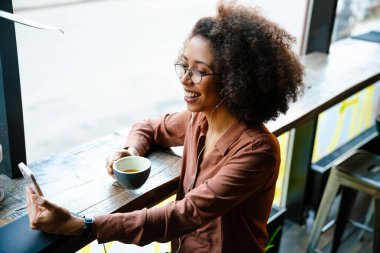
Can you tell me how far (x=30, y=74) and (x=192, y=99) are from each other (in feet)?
8.24

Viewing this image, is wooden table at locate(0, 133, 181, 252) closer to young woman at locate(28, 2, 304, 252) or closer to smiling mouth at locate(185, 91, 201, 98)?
young woman at locate(28, 2, 304, 252)

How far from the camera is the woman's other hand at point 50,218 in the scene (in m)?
1.04

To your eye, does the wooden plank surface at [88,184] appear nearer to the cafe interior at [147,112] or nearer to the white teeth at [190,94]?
the cafe interior at [147,112]

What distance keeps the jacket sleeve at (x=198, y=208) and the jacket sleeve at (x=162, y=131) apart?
1.23ft

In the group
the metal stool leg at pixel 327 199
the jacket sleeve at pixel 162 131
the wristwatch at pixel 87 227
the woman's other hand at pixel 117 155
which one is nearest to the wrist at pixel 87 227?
the wristwatch at pixel 87 227

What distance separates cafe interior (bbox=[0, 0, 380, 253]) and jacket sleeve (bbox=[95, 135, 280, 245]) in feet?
0.32

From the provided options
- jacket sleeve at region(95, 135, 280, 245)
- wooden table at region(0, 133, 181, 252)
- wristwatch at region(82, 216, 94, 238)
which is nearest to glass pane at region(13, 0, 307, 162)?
wooden table at region(0, 133, 181, 252)

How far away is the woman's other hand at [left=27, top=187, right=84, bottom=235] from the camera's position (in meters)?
1.04

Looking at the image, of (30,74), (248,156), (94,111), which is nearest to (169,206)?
(248,156)

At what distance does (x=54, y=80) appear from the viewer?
11.7 ft

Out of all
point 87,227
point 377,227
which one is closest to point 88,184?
point 87,227

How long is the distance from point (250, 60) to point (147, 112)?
3.01 m

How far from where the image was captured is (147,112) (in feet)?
13.7

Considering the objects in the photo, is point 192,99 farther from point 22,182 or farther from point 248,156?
point 22,182
